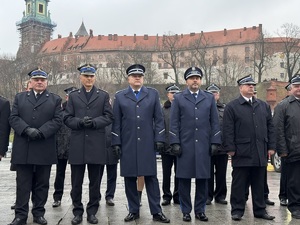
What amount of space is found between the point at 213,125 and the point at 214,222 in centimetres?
152

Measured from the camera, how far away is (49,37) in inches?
5012

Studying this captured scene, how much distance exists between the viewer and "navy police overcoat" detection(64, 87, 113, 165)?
6633mm

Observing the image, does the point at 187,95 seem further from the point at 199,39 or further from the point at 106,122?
the point at 199,39

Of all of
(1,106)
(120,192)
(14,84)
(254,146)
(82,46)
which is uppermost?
(82,46)

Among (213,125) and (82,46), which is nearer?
(213,125)

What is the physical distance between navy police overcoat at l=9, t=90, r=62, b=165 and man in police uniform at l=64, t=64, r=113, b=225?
0.27 m

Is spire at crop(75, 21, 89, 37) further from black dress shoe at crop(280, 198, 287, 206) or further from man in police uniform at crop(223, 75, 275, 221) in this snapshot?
man in police uniform at crop(223, 75, 275, 221)

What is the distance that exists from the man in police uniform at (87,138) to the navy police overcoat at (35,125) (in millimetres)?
273

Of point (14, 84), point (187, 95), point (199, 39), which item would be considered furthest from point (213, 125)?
point (199, 39)

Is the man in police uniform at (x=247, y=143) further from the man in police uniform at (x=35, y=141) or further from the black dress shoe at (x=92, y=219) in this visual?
the man in police uniform at (x=35, y=141)

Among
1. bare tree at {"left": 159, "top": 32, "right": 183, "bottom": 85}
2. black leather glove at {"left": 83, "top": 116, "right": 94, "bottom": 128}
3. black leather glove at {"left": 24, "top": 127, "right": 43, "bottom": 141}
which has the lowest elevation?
black leather glove at {"left": 24, "top": 127, "right": 43, "bottom": 141}

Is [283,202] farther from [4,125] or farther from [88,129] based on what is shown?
[4,125]

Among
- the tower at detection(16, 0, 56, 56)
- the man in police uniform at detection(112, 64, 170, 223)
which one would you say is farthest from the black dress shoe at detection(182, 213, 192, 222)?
the tower at detection(16, 0, 56, 56)

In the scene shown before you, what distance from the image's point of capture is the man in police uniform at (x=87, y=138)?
6.63 metres
